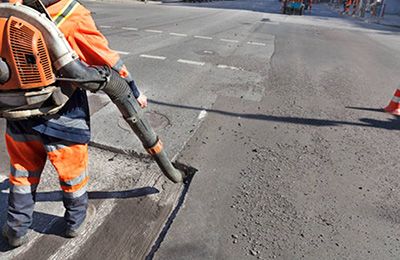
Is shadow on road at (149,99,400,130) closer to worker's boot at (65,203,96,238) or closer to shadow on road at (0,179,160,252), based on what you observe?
shadow on road at (0,179,160,252)

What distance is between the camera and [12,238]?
2260 millimetres

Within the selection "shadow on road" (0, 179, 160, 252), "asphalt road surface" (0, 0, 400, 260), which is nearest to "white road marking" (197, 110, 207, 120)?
"asphalt road surface" (0, 0, 400, 260)

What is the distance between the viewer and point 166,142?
388cm

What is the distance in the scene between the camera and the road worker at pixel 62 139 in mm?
1813

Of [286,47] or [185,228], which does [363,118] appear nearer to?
[185,228]

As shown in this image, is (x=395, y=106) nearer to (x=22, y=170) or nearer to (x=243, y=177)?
(x=243, y=177)

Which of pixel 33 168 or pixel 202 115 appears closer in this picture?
pixel 33 168

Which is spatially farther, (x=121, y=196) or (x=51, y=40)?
(x=121, y=196)

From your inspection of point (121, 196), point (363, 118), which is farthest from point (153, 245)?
point (363, 118)

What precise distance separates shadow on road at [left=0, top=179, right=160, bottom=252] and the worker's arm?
1372mm

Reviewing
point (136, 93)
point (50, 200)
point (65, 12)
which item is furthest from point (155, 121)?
point (65, 12)

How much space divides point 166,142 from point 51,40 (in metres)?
2.39

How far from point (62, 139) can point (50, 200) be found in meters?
1.10

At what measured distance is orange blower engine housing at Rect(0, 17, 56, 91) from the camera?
150 cm
